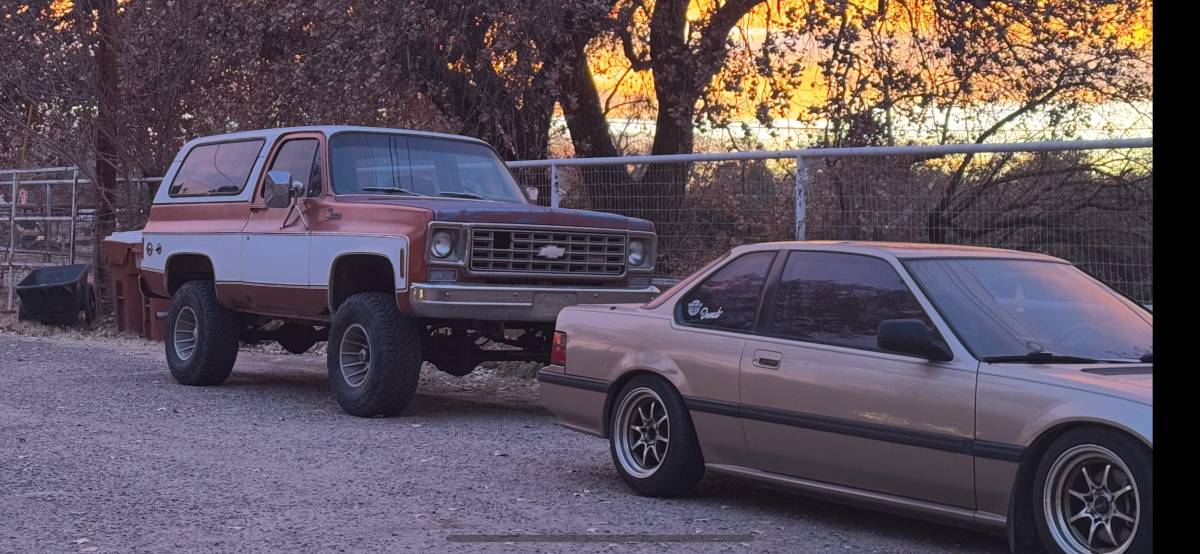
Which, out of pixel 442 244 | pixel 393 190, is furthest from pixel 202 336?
pixel 442 244

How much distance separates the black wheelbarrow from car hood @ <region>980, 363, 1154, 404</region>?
15.4 m

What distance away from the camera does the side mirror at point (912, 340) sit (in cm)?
625

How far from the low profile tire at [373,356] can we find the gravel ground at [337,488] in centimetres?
19

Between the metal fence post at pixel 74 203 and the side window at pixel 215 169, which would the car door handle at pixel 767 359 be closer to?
the side window at pixel 215 169

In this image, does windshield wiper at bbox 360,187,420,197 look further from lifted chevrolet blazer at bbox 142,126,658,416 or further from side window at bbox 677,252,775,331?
side window at bbox 677,252,775,331

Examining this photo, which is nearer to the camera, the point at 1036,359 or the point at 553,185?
the point at 1036,359

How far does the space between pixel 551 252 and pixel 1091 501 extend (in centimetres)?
571

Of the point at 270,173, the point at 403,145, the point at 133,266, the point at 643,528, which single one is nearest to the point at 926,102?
the point at 403,145

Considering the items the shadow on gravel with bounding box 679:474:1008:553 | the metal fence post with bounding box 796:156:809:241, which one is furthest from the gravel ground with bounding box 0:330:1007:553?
the metal fence post with bounding box 796:156:809:241

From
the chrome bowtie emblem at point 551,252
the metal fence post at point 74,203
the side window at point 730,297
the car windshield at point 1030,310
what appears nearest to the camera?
the car windshield at point 1030,310

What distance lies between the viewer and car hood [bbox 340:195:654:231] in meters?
10.4

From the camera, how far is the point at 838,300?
702 centimetres

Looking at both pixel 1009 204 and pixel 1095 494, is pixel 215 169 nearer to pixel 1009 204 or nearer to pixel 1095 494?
pixel 1009 204

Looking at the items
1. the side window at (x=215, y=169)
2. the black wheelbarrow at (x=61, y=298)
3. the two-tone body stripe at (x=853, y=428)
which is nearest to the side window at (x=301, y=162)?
the side window at (x=215, y=169)
